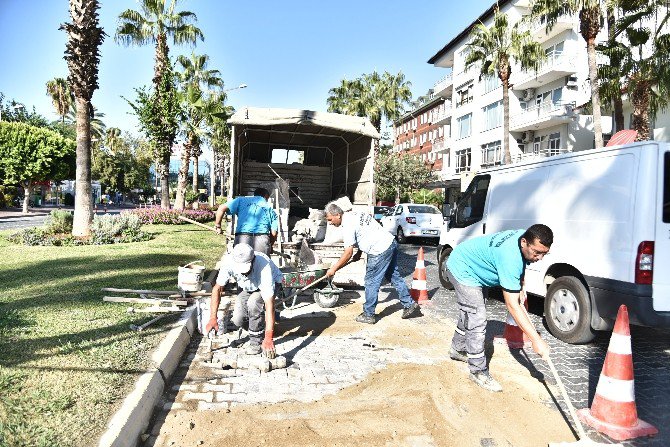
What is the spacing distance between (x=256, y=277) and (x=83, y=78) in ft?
37.9

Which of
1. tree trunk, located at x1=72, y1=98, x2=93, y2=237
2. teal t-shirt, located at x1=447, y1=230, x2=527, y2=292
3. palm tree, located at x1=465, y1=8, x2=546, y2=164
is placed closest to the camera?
teal t-shirt, located at x1=447, y1=230, x2=527, y2=292

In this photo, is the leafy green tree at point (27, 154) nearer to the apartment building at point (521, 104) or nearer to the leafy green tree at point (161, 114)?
the leafy green tree at point (161, 114)

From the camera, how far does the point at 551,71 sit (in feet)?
92.6

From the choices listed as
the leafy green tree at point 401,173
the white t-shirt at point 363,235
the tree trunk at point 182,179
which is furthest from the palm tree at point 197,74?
the white t-shirt at point 363,235

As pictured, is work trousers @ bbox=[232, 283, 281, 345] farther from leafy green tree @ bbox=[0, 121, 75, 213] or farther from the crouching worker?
leafy green tree @ bbox=[0, 121, 75, 213]

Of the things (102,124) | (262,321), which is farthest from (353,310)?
(102,124)

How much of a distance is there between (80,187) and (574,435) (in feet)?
43.1

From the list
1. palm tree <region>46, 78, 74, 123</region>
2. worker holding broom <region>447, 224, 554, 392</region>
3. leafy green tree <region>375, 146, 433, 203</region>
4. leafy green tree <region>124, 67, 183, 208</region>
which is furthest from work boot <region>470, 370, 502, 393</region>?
palm tree <region>46, 78, 74, 123</region>

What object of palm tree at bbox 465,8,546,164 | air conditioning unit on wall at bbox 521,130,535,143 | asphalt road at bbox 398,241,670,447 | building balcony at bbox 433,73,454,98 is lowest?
asphalt road at bbox 398,241,670,447

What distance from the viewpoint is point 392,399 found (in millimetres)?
3914

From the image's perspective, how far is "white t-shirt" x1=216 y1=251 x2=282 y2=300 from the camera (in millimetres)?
4660

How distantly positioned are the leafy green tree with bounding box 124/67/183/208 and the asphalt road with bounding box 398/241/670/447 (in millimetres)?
17245

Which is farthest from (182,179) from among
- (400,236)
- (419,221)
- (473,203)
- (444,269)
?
(473,203)

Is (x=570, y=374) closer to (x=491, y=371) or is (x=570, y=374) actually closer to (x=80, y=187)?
(x=491, y=371)
